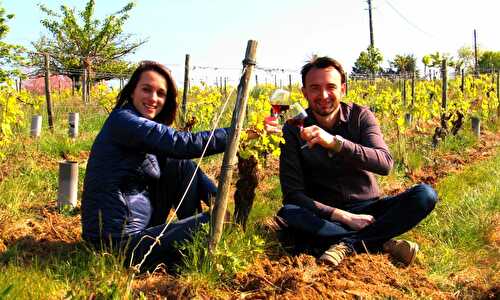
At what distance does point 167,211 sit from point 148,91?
31.4 inches

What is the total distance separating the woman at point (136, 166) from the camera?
104 inches

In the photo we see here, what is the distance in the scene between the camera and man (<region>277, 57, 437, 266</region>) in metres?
3.08

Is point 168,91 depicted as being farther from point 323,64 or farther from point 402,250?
point 402,250

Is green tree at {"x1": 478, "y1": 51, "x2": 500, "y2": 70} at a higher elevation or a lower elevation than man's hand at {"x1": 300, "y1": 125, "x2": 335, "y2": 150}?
higher

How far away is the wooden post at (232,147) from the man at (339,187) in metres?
0.54

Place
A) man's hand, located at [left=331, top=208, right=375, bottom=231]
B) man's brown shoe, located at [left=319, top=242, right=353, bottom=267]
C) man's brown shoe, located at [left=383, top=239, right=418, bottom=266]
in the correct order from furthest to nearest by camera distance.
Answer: man's hand, located at [left=331, top=208, right=375, bottom=231], man's brown shoe, located at [left=383, top=239, right=418, bottom=266], man's brown shoe, located at [left=319, top=242, right=353, bottom=267]

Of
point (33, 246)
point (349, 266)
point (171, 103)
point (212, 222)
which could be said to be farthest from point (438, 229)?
point (33, 246)

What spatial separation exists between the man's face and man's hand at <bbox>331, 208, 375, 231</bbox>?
0.69 meters

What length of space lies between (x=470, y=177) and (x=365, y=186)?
119 inches

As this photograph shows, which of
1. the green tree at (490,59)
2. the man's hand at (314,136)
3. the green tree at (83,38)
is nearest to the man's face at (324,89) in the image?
the man's hand at (314,136)

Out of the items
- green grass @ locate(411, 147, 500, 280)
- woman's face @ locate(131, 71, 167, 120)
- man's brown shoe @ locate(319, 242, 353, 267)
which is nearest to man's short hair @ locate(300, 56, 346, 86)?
woman's face @ locate(131, 71, 167, 120)

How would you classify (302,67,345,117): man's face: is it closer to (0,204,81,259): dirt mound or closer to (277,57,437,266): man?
(277,57,437,266): man

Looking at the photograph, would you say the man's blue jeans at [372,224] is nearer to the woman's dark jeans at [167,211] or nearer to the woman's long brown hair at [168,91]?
the woman's dark jeans at [167,211]

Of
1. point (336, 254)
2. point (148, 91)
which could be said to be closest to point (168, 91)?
point (148, 91)
